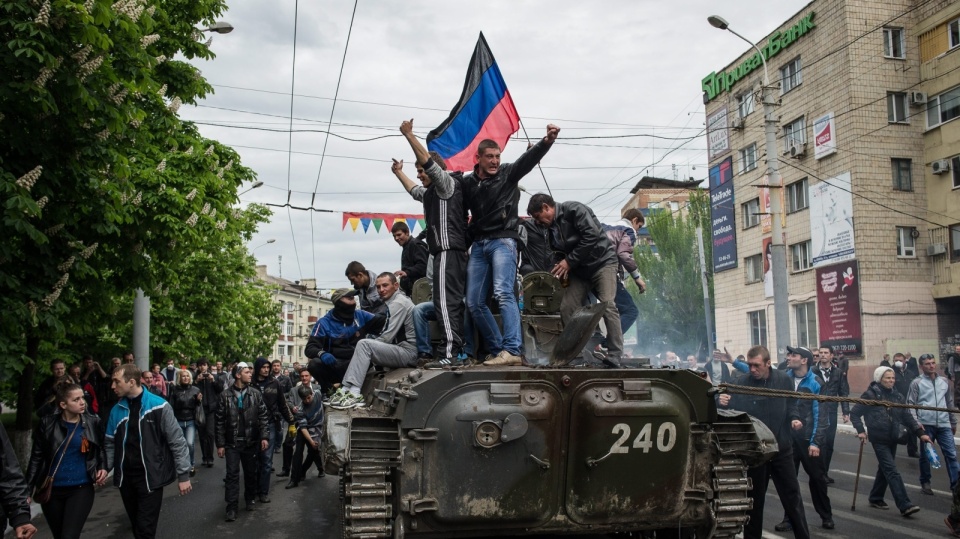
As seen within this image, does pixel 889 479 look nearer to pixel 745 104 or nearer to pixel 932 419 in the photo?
pixel 932 419

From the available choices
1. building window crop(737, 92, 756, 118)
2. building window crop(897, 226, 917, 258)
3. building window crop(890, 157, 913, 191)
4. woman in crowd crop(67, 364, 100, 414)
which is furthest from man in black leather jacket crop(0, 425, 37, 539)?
building window crop(737, 92, 756, 118)

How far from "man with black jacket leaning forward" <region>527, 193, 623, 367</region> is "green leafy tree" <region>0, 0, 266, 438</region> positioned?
469 cm

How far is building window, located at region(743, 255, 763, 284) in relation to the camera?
3662 cm

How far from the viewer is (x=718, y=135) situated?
125ft

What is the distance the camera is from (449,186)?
6.88 meters

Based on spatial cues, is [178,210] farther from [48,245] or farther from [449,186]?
[449,186]

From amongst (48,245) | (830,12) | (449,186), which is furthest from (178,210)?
(830,12)

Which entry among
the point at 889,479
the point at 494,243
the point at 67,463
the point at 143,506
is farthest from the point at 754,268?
the point at 67,463

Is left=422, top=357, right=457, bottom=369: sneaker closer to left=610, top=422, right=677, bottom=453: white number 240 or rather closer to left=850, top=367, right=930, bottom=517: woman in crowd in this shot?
left=610, top=422, right=677, bottom=453: white number 240

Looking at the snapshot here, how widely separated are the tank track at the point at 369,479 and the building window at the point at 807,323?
1145 inches

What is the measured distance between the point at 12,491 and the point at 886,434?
31.1 feet

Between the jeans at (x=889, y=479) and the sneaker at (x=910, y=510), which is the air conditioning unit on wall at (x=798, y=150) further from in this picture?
the sneaker at (x=910, y=510)

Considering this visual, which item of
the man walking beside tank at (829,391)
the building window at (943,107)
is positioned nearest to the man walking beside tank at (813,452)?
the man walking beside tank at (829,391)

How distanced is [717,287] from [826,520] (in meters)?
31.4
